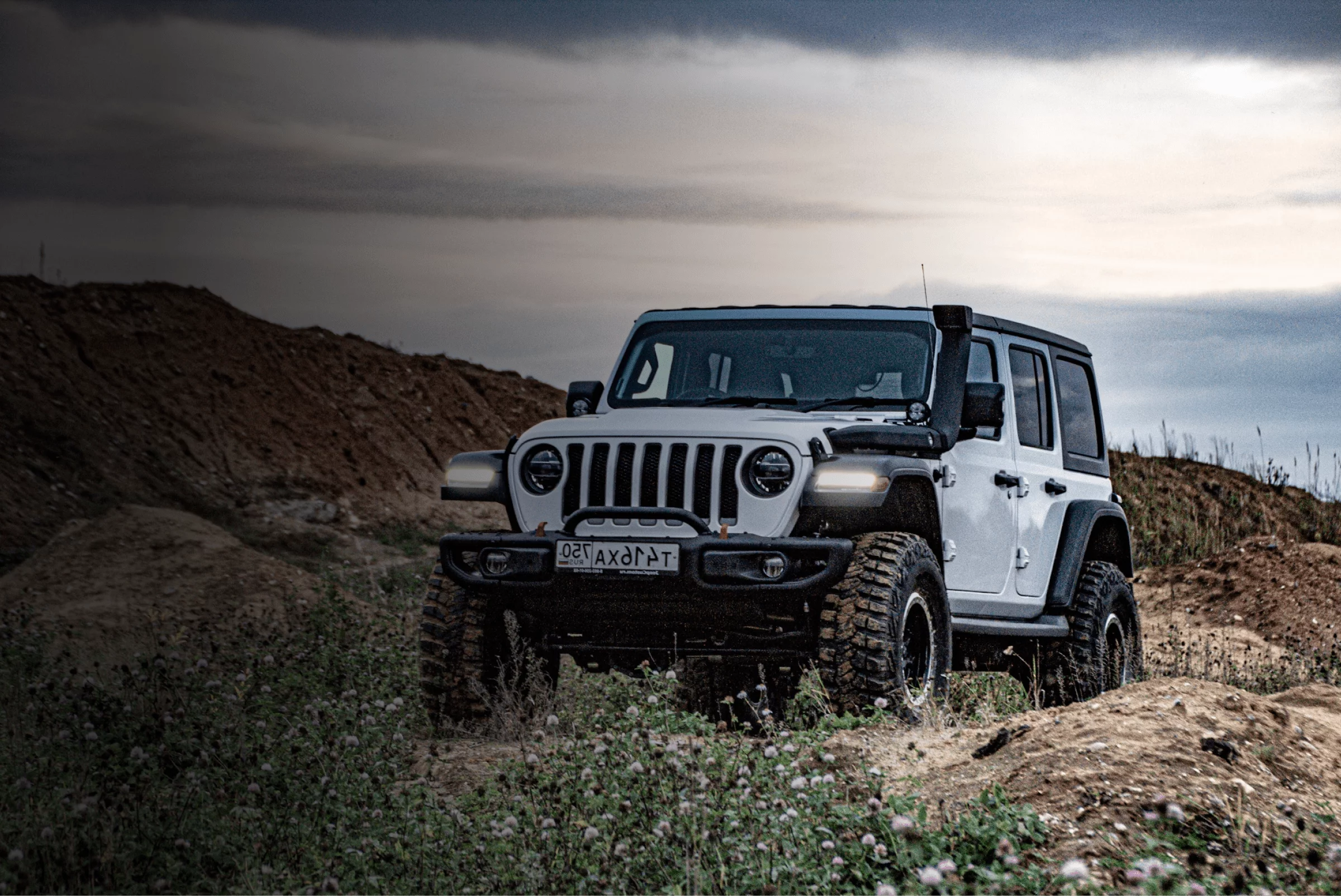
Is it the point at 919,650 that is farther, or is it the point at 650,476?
the point at 919,650

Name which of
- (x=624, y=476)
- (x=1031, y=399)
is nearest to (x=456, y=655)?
(x=624, y=476)

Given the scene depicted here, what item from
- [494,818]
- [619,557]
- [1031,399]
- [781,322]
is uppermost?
[781,322]

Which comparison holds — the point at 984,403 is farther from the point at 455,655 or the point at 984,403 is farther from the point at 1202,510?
the point at 1202,510

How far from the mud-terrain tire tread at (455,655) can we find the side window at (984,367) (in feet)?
10.4

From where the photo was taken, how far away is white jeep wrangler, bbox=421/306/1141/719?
22.1 ft

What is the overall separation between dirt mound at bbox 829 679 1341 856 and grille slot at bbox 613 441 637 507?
1689 millimetres

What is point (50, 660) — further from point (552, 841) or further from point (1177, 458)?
point (1177, 458)

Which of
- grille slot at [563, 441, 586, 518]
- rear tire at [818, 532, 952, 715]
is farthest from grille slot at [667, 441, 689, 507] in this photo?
rear tire at [818, 532, 952, 715]

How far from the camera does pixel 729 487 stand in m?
6.91

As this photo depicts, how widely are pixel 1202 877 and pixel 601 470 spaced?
3.76 m

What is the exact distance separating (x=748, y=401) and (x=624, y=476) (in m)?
1.10

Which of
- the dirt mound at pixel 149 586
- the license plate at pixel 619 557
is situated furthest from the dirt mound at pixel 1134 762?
the dirt mound at pixel 149 586

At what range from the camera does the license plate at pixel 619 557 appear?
6695mm

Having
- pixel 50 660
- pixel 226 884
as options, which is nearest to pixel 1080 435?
pixel 226 884
